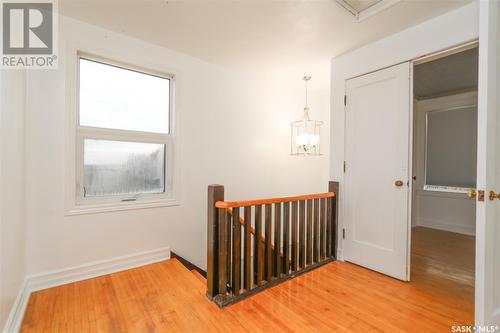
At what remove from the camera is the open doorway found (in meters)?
3.17

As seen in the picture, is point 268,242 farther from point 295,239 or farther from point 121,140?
point 121,140

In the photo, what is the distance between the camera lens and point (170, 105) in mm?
2936

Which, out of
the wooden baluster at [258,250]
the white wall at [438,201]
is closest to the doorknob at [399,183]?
the wooden baluster at [258,250]

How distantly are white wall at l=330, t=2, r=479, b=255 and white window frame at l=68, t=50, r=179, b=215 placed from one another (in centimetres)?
201

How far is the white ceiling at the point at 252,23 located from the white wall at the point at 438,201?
3050mm

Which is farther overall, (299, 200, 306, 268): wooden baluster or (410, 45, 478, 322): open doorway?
(410, 45, 478, 322): open doorway

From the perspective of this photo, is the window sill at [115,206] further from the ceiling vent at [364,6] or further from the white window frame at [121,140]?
the ceiling vent at [364,6]

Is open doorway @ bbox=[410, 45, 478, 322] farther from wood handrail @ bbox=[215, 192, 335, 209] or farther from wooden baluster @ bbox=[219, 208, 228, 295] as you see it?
wooden baluster @ bbox=[219, 208, 228, 295]

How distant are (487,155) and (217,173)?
2.62 metres

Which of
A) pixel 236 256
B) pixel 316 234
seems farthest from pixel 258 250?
pixel 316 234

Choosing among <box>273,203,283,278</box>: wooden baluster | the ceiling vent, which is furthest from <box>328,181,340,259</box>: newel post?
the ceiling vent

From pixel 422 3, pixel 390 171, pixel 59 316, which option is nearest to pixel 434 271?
pixel 390 171

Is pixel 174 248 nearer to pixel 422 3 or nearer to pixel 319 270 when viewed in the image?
pixel 319 270

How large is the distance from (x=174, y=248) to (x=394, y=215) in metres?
2.47
